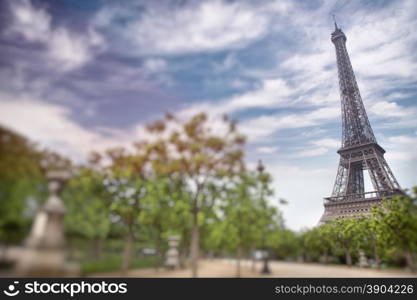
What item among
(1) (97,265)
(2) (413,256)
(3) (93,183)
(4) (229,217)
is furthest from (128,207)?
(2) (413,256)

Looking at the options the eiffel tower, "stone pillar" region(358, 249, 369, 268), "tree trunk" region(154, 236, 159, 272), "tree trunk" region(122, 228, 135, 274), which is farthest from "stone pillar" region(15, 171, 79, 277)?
"stone pillar" region(358, 249, 369, 268)

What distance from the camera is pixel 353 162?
1234 cm

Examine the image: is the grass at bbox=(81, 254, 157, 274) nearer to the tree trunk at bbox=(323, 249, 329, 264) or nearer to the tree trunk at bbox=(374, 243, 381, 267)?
the tree trunk at bbox=(323, 249, 329, 264)

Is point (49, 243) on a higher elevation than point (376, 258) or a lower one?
higher

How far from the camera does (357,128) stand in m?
13.0

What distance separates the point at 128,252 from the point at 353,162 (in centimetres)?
1062

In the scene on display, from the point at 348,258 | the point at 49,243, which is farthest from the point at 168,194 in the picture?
the point at 348,258

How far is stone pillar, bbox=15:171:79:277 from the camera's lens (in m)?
5.75

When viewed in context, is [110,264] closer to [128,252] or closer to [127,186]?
[128,252]

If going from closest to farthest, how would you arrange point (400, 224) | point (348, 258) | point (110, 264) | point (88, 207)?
point (110, 264)
point (88, 207)
point (400, 224)
point (348, 258)

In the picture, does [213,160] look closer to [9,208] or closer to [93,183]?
[93,183]

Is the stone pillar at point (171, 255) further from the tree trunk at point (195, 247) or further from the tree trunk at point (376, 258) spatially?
the tree trunk at point (376, 258)

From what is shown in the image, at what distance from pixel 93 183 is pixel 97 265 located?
2333 millimetres

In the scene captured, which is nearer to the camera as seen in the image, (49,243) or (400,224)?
(49,243)
